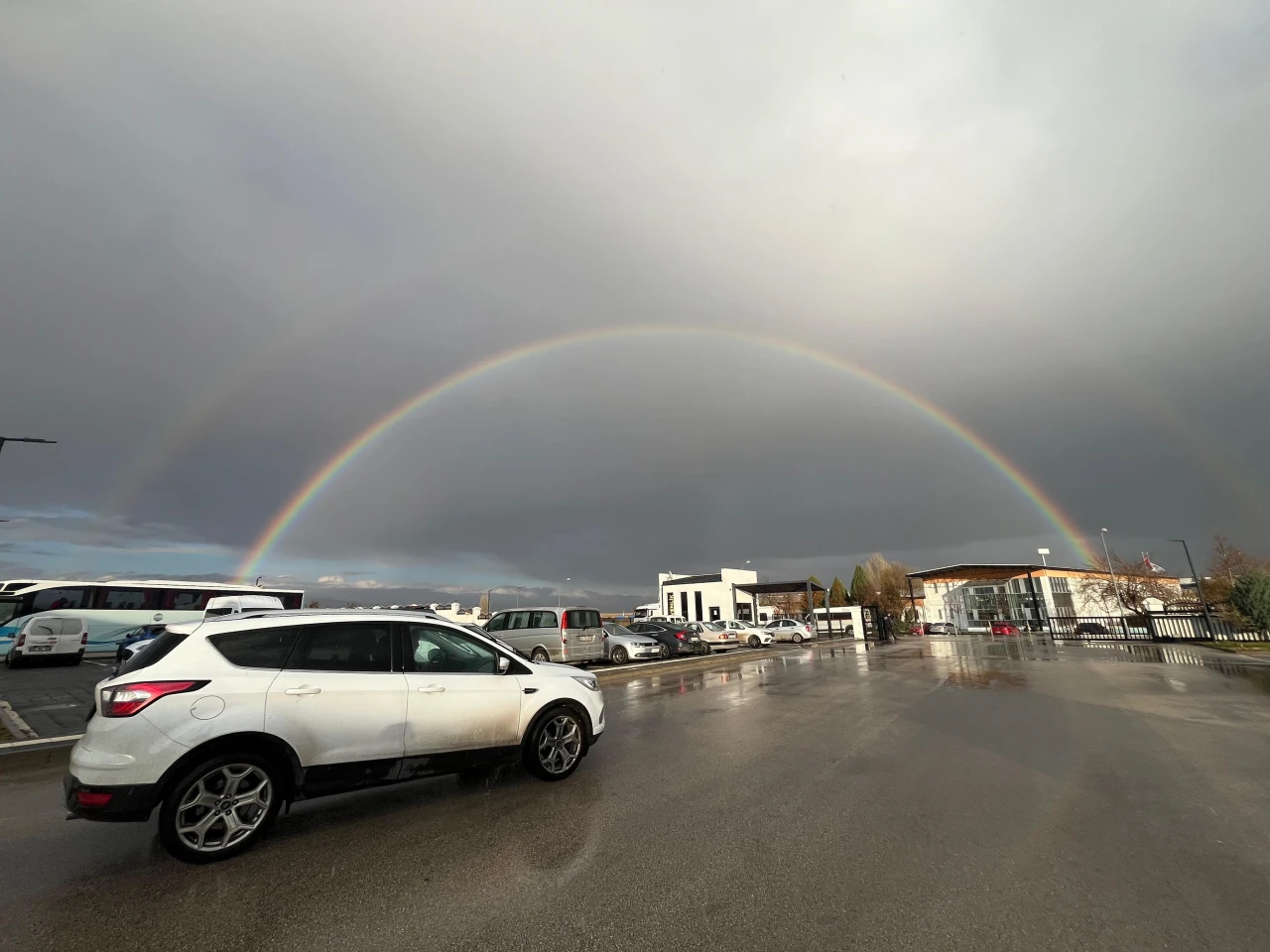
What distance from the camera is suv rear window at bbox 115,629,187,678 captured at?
4.42 m

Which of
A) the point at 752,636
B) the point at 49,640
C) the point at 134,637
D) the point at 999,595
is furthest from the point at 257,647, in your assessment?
the point at 999,595

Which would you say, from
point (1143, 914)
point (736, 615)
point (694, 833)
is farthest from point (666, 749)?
point (736, 615)

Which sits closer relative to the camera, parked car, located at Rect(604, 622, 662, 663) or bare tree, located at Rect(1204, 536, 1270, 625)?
parked car, located at Rect(604, 622, 662, 663)

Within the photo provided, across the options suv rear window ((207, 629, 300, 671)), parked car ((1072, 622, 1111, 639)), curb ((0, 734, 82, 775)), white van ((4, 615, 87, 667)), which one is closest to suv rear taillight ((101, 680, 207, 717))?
suv rear window ((207, 629, 300, 671))


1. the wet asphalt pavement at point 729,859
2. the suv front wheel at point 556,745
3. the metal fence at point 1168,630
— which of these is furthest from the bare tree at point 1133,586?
the suv front wheel at point 556,745

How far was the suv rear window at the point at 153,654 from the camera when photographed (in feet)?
14.5

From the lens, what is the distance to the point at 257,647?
4.78 meters

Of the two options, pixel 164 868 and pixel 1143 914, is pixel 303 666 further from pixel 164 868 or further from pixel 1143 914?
pixel 1143 914

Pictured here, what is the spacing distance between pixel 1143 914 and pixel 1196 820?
2377 millimetres

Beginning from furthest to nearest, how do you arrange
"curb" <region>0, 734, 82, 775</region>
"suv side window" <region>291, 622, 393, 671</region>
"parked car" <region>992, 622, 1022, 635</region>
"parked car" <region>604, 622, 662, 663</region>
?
1. "parked car" <region>992, 622, 1022, 635</region>
2. "parked car" <region>604, 622, 662, 663</region>
3. "curb" <region>0, 734, 82, 775</region>
4. "suv side window" <region>291, 622, 393, 671</region>

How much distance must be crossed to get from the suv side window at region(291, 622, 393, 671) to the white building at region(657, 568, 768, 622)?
2486 inches

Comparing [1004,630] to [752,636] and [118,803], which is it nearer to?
[752,636]

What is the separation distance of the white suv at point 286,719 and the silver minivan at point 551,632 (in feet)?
43.4

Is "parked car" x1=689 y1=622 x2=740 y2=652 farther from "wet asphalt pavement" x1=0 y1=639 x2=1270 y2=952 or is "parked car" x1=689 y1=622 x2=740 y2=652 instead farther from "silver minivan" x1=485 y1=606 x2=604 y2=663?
"wet asphalt pavement" x1=0 y1=639 x2=1270 y2=952
